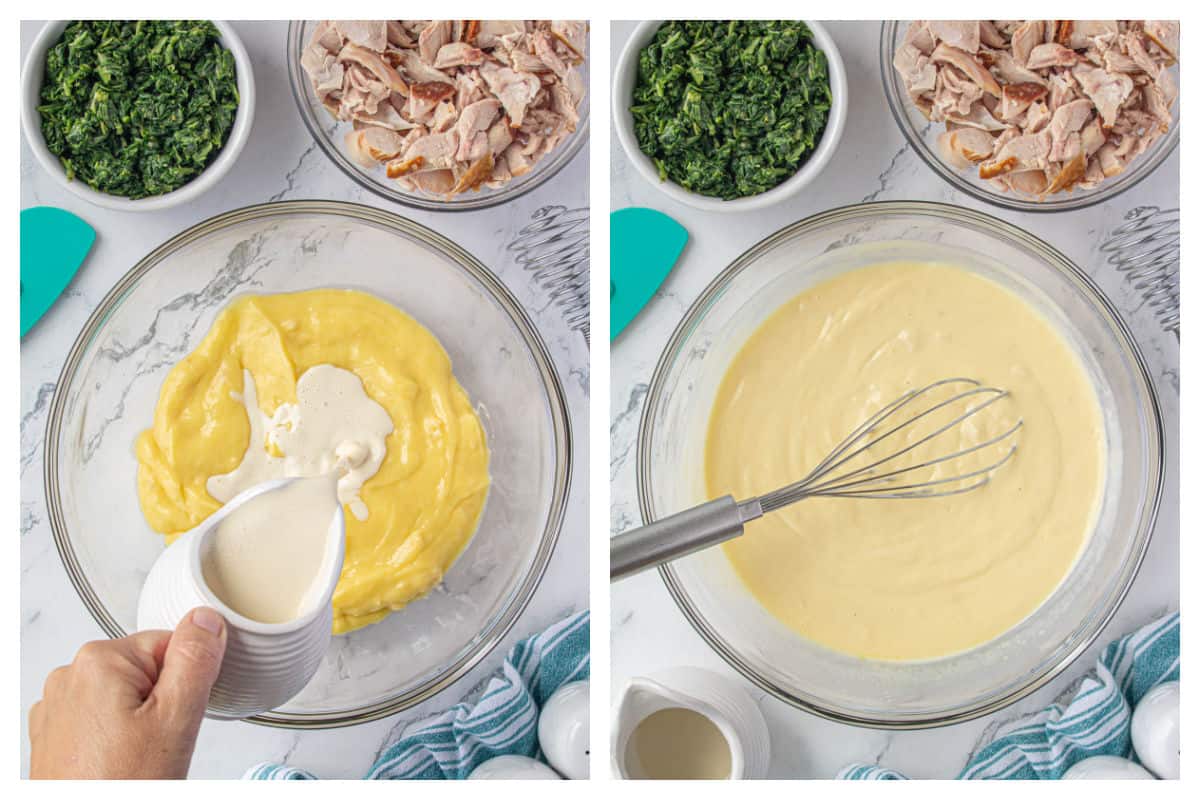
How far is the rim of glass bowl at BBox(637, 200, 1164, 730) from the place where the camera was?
107 centimetres

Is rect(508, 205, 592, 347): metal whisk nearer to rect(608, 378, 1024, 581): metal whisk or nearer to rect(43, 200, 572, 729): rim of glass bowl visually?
rect(43, 200, 572, 729): rim of glass bowl

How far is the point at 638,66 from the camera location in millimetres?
1004

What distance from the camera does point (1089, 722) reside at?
1.07 metres

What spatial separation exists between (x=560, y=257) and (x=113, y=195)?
1.83ft

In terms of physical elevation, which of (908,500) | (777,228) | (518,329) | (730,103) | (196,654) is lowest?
(196,654)

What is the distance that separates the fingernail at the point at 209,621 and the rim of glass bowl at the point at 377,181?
1.82ft

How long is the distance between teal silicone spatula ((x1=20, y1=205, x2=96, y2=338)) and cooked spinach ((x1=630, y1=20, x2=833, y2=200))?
28.7 inches

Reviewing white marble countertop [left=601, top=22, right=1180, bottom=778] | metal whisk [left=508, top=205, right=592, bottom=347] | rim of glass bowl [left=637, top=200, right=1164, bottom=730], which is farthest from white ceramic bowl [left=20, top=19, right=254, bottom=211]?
rim of glass bowl [left=637, top=200, right=1164, bottom=730]

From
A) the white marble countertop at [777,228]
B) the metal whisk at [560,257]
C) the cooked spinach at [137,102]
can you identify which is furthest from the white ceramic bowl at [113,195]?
the white marble countertop at [777,228]

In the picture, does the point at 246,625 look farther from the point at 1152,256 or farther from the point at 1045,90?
the point at 1152,256

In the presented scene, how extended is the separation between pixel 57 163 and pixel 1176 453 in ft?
4.75

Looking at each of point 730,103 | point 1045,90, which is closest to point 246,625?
point 730,103

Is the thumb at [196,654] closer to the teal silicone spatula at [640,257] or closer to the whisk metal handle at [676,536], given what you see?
the whisk metal handle at [676,536]

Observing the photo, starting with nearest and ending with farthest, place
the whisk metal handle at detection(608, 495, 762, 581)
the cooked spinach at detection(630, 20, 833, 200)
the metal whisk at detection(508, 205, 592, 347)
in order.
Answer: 1. the whisk metal handle at detection(608, 495, 762, 581)
2. the cooked spinach at detection(630, 20, 833, 200)
3. the metal whisk at detection(508, 205, 592, 347)
